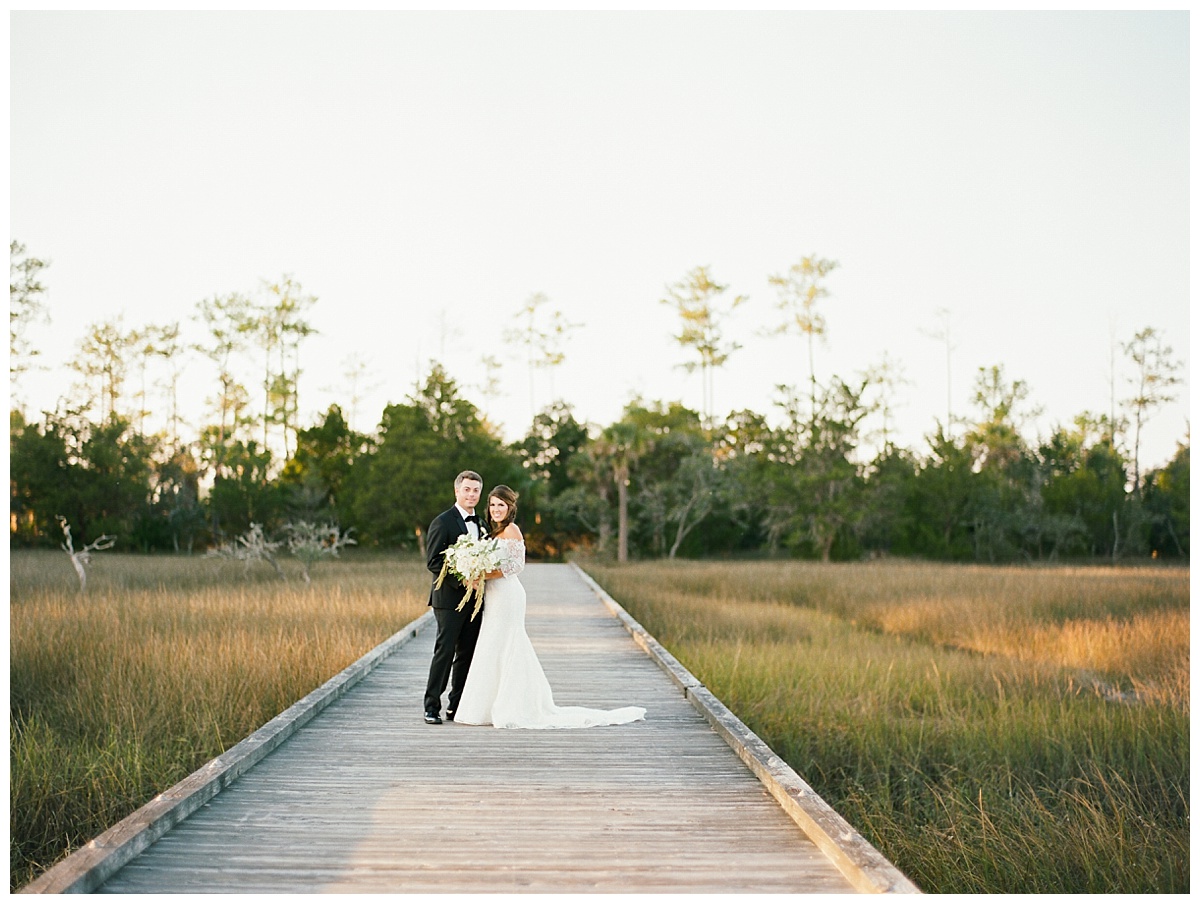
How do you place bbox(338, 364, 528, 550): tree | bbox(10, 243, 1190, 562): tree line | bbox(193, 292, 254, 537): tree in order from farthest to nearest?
bbox(193, 292, 254, 537): tree → bbox(10, 243, 1190, 562): tree line → bbox(338, 364, 528, 550): tree

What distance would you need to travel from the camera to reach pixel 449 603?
6.77 metres

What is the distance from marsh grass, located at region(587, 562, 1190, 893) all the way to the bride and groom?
225 cm

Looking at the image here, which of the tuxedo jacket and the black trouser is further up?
the tuxedo jacket

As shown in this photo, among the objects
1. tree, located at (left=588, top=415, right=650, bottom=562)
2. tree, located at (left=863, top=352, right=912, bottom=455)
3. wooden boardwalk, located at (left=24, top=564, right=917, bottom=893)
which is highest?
tree, located at (left=863, top=352, right=912, bottom=455)

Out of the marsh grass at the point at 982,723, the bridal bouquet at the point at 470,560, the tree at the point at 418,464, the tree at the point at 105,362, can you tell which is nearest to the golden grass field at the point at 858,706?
the marsh grass at the point at 982,723

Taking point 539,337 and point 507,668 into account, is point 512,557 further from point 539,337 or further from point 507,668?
point 539,337

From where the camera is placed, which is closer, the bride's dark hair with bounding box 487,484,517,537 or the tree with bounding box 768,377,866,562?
the bride's dark hair with bounding box 487,484,517,537

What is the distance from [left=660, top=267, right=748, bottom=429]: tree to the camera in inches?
1847

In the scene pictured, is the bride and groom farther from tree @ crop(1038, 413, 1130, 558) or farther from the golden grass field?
tree @ crop(1038, 413, 1130, 558)

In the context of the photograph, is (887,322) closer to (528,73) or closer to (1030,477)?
(1030,477)

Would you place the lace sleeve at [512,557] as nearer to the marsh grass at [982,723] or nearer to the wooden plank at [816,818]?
the wooden plank at [816,818]

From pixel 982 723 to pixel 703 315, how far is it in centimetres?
3939

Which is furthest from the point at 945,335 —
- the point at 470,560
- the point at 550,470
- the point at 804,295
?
the point at 470,560

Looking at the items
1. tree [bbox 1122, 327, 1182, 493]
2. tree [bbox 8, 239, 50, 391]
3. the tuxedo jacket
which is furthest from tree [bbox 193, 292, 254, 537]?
the tuxedo jacket
